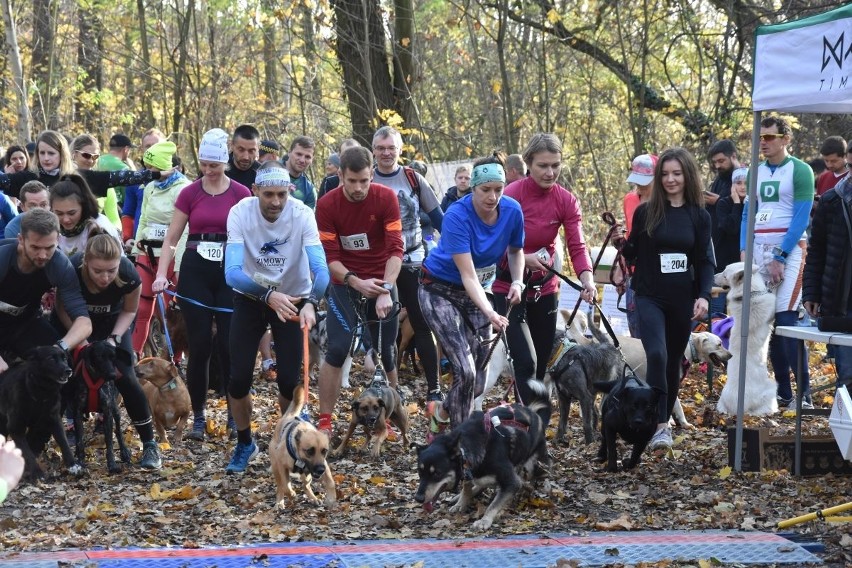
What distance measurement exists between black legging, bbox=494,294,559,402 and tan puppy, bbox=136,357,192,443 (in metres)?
2.80

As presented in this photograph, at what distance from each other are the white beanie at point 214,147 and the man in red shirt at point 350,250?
2.90ft

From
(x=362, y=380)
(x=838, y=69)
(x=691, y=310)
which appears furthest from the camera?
(x=362, y=380)

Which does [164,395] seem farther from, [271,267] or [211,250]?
[271,267]

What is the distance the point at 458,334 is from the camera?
22.8 feet

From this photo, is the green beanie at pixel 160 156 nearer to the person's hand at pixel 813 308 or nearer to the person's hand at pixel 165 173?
the person's hand at pixel 165 173

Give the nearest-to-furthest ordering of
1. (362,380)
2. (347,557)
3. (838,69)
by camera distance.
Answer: (347,557), (838,69), (362,380)

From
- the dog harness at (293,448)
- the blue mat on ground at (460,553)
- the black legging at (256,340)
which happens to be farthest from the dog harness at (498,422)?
the black legging at (256,340)

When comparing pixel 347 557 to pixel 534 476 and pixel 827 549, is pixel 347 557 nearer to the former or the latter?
pixel 534 476

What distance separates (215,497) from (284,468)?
64 centimetres

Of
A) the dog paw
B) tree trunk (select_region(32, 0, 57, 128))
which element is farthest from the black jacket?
tree trunk (select_region(32, 0, 57, 128))

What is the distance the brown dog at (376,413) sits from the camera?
7.93 meters

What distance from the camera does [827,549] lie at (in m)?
5.38

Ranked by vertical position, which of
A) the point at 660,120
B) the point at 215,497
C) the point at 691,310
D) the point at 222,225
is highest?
the point at 660,120

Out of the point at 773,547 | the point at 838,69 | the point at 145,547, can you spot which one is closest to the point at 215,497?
the point at 145,547
